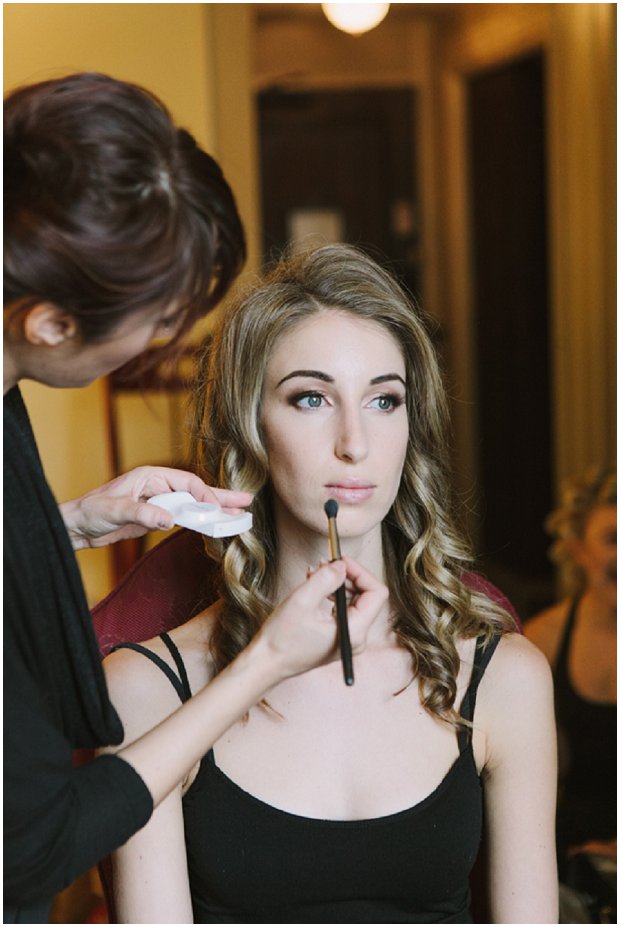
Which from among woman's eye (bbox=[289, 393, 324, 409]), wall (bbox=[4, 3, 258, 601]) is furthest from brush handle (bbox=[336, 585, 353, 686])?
wall (bbox=[4, 3, 258, 601])

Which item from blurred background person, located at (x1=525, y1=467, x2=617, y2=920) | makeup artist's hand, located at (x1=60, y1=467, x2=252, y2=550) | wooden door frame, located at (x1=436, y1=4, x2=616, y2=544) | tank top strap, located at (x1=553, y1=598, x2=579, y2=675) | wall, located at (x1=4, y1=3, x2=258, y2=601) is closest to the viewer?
makeup artist's hand, located at (x1=60, y1=467, x2=252, y2=550)

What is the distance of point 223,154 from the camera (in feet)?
11.9

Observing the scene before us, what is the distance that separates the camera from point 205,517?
44.3 inches

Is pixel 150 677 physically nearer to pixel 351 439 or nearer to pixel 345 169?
pixel 351 439

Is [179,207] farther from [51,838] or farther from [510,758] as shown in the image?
[510,758]

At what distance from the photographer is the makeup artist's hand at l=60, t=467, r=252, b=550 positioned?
1226 millimetres

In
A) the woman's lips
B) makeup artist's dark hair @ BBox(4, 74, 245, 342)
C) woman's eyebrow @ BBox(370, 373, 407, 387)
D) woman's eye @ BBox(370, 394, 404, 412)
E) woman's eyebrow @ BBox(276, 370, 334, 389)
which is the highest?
makeup artist's dark hair @ BBox(4, 74, 245, 342)

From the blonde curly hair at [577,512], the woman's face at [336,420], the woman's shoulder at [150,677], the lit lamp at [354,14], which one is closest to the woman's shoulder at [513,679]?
the woman's face at [336,420]

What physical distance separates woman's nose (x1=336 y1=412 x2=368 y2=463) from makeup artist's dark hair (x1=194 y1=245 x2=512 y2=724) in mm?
136

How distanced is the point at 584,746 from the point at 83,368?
1.86m

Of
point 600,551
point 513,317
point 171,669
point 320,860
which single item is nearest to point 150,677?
point 171,669

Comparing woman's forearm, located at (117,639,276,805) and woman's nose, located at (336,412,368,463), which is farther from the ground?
woman's nose, located at (336,412,368,463)

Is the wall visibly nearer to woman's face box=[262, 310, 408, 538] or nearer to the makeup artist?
woman's face box=[262, 310, 408, 538]

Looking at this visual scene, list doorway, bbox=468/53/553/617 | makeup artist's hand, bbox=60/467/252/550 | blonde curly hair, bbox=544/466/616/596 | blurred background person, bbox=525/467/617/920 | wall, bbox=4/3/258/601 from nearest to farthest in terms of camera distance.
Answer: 1. makeup artist's hand, bbox=60/467/252/550
2. blurred background person, bbox=525/467/617/920
3. blonde curly hair, bbox=544/466/616/596
4. wall, bbox=4/3/258/601
5. doorway, bbox=468/53/553/617
